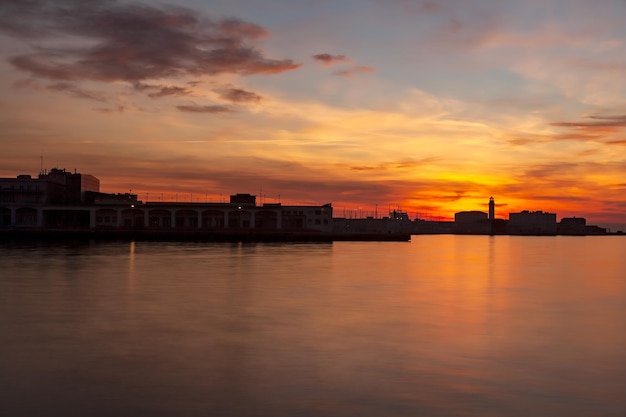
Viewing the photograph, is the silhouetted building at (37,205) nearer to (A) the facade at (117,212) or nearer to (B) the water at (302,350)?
(A) the facade at (117,212)

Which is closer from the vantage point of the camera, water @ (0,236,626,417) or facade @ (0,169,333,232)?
water @ (0,236,626,417)

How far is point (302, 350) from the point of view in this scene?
21.8 m

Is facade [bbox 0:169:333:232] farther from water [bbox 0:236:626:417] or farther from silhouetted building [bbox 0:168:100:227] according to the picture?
Answer: water [bbox 0:236:626:417]

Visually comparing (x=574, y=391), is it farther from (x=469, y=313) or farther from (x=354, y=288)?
(x=354, y=288)

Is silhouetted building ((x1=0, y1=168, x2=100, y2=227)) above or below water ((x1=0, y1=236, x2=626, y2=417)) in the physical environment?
above

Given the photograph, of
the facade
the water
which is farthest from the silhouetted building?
the water

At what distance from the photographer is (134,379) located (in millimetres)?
17172

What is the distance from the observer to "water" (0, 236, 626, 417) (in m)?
15.7

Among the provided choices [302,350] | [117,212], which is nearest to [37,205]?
[117,212]

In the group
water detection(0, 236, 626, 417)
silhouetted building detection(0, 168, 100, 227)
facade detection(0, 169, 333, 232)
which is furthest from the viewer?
facade detection(0, 169, 333, 232)

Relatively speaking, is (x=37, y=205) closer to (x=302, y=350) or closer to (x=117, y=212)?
(x=117, y=212)

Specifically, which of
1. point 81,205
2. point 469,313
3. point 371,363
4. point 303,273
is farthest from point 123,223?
point 371,363

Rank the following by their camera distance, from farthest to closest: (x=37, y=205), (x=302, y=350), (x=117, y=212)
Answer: (x=117, y=212)
(x=37, y=205)
(x=302, y=350)

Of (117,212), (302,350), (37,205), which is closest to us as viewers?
(302,350)
